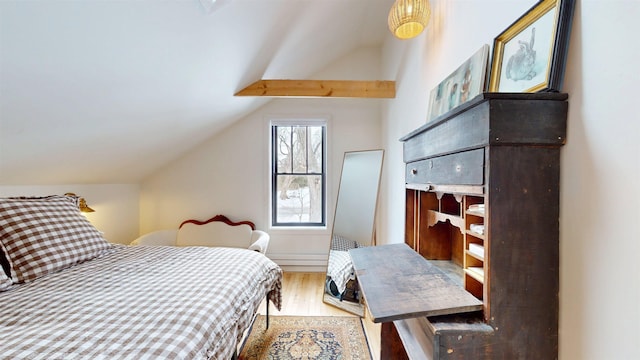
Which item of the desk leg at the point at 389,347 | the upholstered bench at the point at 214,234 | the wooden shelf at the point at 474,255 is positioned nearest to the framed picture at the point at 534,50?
the wooden shelf at the point at 474,255

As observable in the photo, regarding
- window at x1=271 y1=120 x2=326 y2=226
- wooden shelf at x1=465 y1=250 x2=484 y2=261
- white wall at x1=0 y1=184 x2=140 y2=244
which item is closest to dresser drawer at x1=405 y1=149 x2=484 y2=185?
wooden shelf at x1=465 y1=250 x2=484 y2=261

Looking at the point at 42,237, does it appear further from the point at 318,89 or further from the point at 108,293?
the point at 318,89

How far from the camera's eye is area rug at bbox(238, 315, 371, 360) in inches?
74.3

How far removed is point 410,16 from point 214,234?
3.04m

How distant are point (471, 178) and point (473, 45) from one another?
772mm

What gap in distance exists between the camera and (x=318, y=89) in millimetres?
2762

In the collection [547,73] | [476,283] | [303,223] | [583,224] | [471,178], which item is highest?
[547,73]

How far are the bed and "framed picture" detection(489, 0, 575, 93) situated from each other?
1.41m

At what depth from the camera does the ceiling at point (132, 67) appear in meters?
1.20

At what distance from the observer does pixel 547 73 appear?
77 centimetres

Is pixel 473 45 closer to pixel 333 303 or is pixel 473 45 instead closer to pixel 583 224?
pixel 583 224

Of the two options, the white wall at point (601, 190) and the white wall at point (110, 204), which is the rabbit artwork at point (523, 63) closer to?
the white wall at point (601, 190)

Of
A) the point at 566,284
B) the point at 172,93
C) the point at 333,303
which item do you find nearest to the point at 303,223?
the point at 333,303

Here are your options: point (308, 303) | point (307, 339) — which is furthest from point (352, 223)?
point (307, 339)
